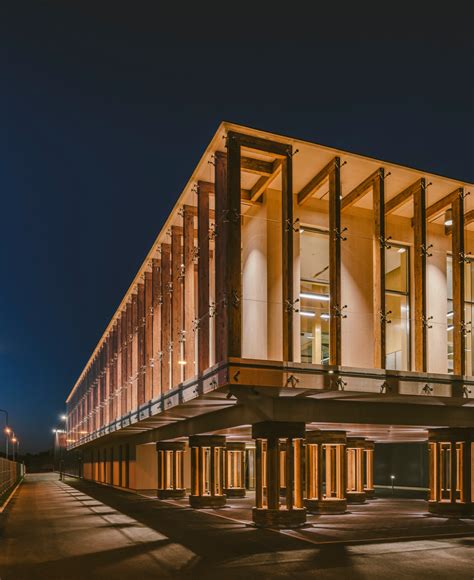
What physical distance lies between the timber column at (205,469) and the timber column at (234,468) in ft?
22.9

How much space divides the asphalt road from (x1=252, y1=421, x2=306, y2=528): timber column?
682 mm

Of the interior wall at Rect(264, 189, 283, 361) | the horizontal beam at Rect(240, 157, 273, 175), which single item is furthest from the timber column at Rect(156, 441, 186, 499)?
the horizontal beam at Rect(240, 157, 273, 175)

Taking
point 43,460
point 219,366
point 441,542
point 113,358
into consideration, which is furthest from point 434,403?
point 43,460

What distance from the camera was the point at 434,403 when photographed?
69.9ft

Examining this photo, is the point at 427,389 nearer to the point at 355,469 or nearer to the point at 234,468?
the point at 355,469

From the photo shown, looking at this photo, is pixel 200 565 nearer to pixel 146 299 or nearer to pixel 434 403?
pixel 434 403

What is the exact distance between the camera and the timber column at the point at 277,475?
19156 mm

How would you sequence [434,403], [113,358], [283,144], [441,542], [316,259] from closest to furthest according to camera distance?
[441,542] → [283,144] → [434,403] → [316,259] → [113,358]

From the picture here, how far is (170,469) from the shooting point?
35031mm

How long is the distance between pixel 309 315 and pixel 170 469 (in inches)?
607

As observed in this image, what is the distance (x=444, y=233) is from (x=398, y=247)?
190 centimetres

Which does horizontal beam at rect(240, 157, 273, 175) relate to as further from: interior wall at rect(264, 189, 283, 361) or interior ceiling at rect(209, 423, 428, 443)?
interior ceiling at rect(209, 423, 428, 443)

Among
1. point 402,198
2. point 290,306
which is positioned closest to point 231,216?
point 290,306

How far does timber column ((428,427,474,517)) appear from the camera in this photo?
73.0 ft
